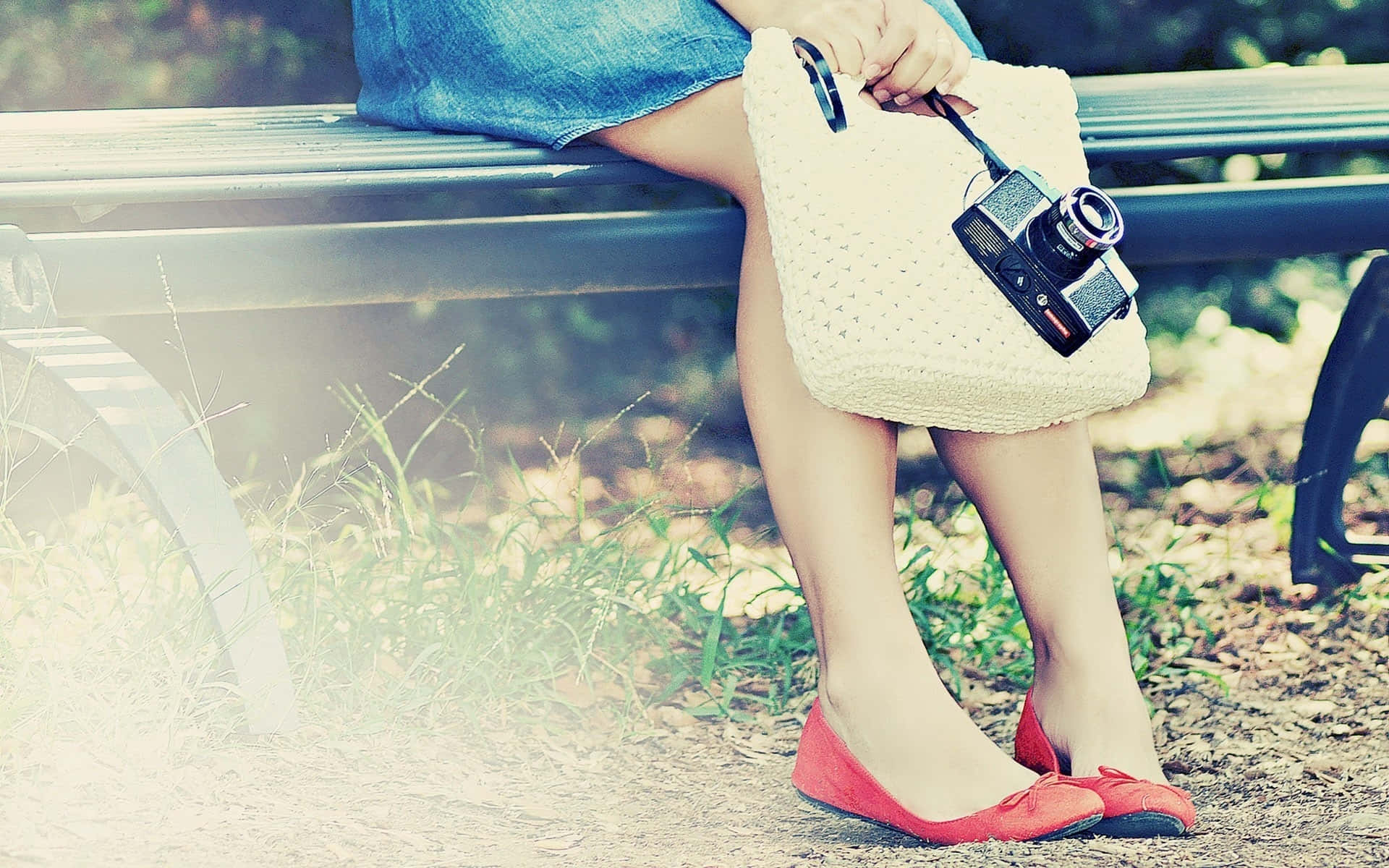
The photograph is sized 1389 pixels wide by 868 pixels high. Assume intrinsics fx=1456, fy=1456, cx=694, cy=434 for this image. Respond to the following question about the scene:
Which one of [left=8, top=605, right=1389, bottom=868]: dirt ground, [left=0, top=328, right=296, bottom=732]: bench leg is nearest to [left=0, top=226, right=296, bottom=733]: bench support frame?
[left=0, top=328, right=296, bottom=732]: bench leg

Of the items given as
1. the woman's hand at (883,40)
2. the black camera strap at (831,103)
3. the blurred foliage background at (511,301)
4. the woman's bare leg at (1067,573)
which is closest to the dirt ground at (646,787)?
the woman's bare leg at (1067,573)

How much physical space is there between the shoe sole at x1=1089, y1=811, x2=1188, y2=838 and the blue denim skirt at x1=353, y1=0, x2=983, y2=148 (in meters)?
0.82

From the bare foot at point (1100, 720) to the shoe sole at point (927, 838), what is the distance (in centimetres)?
8

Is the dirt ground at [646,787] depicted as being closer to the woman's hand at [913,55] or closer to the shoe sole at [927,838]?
the shoe sole at [927,838]

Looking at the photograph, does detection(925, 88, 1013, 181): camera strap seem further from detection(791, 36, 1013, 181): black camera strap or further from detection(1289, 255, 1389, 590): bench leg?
detection(1289, 255, 1389, 590): bench leg

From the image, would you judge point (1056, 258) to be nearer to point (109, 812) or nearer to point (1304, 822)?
point (1304, 822)

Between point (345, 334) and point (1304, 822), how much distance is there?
83.9 inches

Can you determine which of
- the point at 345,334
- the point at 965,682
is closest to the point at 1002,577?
the point at 965,682

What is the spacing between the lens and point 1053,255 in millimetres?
Result: 1277

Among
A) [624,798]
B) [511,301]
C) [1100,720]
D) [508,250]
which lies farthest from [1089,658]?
[511,301]

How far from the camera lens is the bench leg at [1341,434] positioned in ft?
6.97

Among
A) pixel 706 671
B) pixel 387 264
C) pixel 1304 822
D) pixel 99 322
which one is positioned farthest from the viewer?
pixel 99 322

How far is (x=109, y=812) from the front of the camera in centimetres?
138

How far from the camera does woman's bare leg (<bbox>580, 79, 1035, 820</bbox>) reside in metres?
1.40
